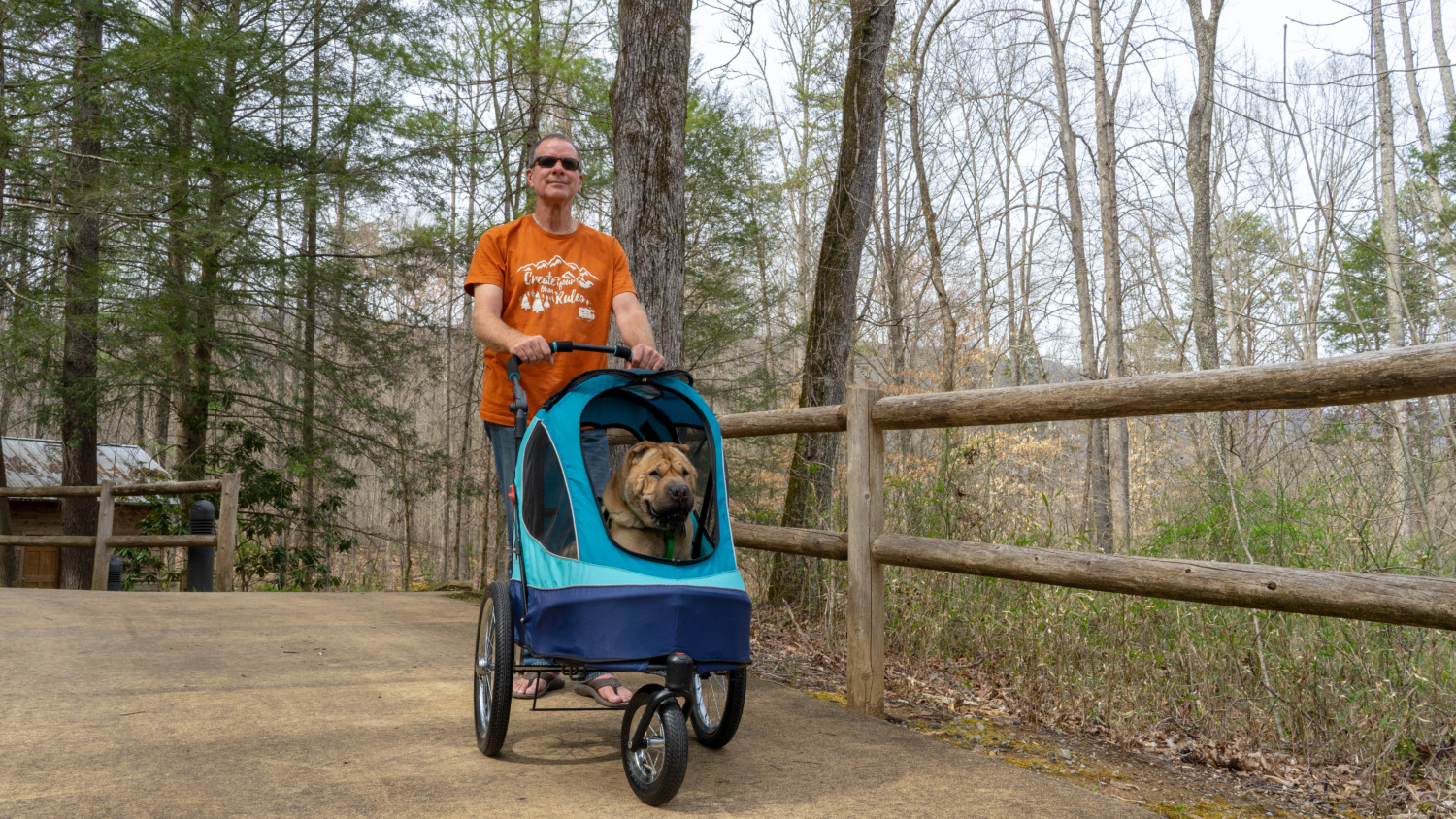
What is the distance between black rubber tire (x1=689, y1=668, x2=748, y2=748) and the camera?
3.05m

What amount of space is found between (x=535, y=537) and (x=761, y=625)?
3606 mm

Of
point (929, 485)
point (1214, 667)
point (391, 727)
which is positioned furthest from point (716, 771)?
point (929, 485)

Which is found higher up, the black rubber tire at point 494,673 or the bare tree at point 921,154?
the bare tree at point 921,154

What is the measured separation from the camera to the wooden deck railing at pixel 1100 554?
2410 millimetres

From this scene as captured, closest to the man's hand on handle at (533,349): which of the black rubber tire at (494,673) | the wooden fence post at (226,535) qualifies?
the black rubber tire at (494,673)

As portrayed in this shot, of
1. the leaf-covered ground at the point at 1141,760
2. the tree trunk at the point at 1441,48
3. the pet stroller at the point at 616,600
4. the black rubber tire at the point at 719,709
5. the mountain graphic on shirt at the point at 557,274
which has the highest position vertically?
the tree trunk at the point at 1441,48

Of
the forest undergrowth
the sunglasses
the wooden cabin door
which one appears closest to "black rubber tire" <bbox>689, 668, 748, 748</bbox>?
the forest undergrowth

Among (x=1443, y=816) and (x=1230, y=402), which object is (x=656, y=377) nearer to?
(x=1230, y=402)

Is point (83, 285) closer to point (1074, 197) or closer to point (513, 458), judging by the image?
point (513, 458)

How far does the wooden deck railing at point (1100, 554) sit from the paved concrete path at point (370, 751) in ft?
2.20

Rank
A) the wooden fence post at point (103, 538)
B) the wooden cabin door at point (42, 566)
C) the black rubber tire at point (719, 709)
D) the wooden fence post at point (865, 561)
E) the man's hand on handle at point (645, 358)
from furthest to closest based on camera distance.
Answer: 1. the wooden cabin door at point (42, 566)
2. the wooden fence post at point (103, 538)
3. the wooden fence post at point (865, 561)
4. the man's hand on handle at point (645, 358)
5. the black rubber tire at point (719, 709)

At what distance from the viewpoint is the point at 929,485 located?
5.44 m

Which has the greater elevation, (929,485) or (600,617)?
(929,485)

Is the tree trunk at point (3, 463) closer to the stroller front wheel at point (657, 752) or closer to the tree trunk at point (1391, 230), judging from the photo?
the stroller front wheel at point (657, 752)
